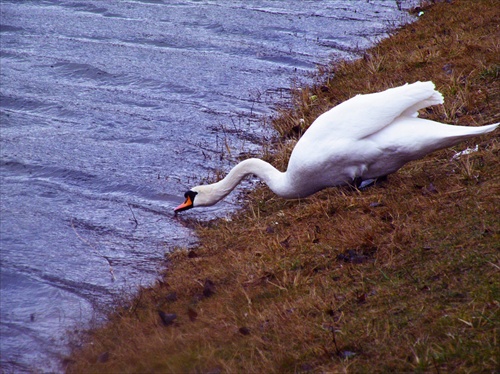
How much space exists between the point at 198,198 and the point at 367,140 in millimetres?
1955

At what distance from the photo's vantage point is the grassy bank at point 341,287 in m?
4.06

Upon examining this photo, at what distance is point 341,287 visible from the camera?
4918mm

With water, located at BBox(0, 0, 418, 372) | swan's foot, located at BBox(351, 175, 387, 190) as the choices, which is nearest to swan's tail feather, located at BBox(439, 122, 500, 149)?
swan's foot, located at BBox(351, 175, 387, 190)

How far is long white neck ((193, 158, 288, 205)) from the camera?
7.03 metres

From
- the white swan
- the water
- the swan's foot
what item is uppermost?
the white swan

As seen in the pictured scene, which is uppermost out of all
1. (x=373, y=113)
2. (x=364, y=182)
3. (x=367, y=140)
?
(x=373, y=113)

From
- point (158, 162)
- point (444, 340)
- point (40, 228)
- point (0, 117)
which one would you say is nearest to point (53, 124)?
point (0, 117)

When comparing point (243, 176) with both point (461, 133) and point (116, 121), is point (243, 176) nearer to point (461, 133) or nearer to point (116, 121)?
point (461, 133)

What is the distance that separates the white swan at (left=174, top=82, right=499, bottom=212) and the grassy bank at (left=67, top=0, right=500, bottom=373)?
0.73 feet

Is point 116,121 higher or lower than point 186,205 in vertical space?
lower

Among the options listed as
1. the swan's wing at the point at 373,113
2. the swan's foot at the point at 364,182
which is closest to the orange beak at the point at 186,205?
the swan's wing at the point at 373,113

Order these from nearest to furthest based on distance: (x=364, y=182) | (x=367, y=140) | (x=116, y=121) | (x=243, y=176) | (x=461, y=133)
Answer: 1. (x=461, y=133)
2. (x=367, y=140)
3. (x=364, y=182)
4. (x=243, y=176)
5. (x=116, y=121)

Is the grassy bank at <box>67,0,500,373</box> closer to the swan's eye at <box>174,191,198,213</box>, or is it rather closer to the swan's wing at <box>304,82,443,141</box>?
the swan's eye at <box>174,191,198,213</box>

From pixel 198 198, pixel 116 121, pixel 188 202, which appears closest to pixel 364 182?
pixel 198 198
